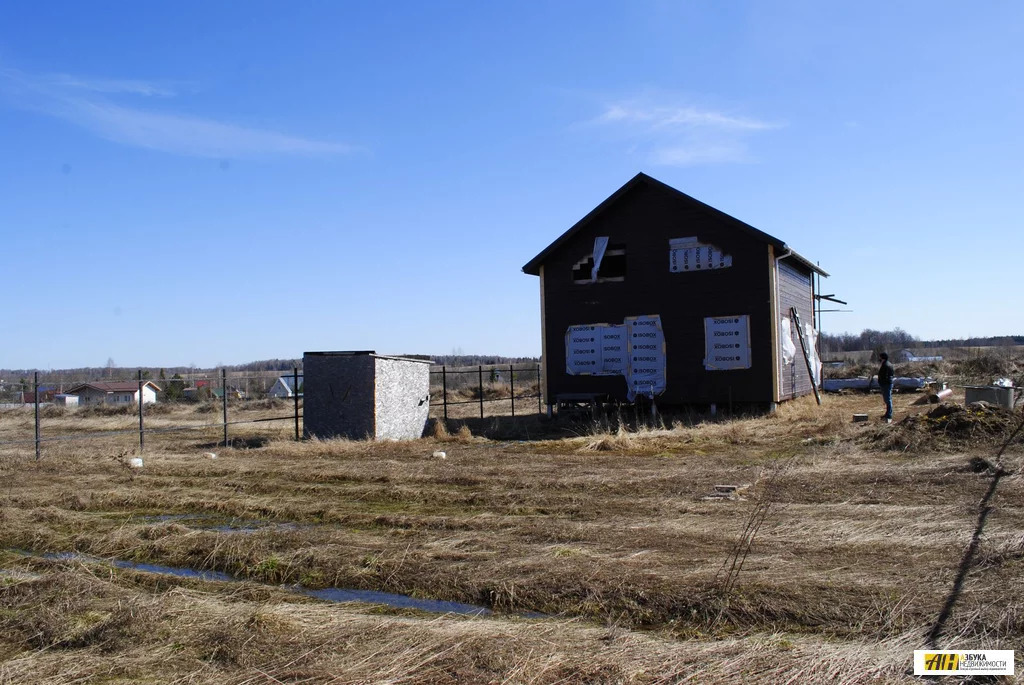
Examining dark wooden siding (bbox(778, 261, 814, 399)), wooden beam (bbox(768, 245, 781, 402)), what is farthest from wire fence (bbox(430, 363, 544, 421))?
dark wooden siding (bbox(778, 261, 814, 399))

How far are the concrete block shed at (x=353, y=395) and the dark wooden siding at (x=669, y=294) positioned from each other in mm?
6055

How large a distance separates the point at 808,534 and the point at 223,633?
17.4 ft

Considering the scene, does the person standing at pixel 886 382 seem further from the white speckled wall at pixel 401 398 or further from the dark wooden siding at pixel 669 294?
the white speckled wall at pixel 401 398

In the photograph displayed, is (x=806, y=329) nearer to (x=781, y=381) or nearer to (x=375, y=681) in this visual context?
(x=781, y=381)

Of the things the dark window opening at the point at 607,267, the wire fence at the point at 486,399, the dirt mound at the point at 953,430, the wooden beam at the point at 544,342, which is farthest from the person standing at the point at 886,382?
the wire fence at the point at 486,399

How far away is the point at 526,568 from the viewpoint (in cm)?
688

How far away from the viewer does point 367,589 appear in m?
6.83

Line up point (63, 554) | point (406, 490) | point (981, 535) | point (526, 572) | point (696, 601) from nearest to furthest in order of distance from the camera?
point (696, 601) → point (526, 572) → point (981, 535) → point (63, 554) → point (406, 490)

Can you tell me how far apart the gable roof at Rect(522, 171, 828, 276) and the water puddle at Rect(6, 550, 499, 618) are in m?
17.5

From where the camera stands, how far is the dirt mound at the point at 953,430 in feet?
46.2

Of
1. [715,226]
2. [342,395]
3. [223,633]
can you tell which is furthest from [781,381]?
[223,633]

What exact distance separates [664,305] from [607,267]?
6.81ft

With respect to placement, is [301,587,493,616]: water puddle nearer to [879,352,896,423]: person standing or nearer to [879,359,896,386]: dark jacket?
[879,352,896,423]: person standing

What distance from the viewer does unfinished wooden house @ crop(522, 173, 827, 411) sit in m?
22.4
